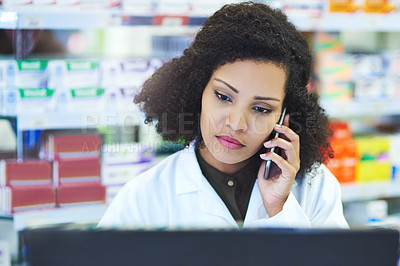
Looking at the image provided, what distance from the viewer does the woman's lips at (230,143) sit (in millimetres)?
1083

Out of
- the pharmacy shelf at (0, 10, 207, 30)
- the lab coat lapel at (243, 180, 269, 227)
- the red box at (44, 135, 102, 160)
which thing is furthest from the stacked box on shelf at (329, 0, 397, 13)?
the red box at (44, 135, 102, 160)

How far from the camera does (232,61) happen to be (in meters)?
1.08

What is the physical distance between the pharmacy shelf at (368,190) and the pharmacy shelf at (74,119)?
1157 mm

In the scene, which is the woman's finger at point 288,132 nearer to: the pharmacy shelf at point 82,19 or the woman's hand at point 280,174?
the woman's hand at point 280,174

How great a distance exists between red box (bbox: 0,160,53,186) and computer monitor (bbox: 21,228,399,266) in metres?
1.24

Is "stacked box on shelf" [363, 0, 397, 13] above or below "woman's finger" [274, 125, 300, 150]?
above

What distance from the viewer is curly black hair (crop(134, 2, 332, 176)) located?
1069 millimetres

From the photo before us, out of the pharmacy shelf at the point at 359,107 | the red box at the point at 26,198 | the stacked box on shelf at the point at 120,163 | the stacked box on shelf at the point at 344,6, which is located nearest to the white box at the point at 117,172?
the stacked box on shelf at the point at 120,163

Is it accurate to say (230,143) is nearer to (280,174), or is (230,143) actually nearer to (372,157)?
(280,174)

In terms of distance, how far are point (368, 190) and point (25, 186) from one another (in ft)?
5.64

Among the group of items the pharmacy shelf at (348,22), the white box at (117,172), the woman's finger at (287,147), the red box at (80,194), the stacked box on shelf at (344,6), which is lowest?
the red box at (80,194)

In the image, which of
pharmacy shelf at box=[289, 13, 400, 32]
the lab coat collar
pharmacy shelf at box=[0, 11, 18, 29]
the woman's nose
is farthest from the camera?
pharmacy shelf at box=[289, 13, 400, 32]

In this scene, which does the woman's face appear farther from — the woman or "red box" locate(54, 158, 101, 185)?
"red box" locate(54, 158, 101, 185)

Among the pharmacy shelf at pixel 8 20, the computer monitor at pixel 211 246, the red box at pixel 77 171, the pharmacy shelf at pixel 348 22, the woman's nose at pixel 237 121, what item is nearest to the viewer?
the computer monitor at pixel 211 246
